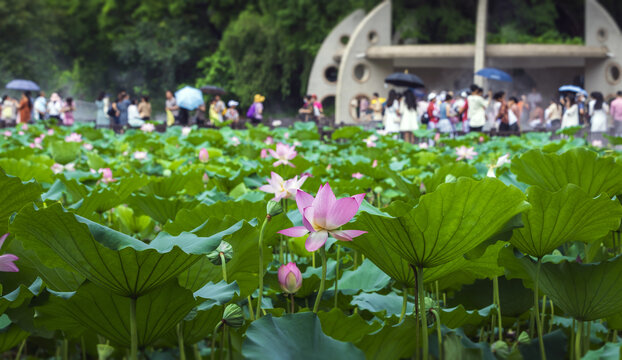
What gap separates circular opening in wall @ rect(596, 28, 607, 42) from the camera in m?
16.9

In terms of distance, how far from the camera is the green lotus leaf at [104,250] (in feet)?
2.56

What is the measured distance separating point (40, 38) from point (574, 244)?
74.2ft

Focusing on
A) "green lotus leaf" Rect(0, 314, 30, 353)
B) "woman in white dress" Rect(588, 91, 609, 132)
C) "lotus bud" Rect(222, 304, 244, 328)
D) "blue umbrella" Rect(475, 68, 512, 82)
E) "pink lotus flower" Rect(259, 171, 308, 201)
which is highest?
"blue umbrella" Rect(475, 68, 512, 82)

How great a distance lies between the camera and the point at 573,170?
1323mm

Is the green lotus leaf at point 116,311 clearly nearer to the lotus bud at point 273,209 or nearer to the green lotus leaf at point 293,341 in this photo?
the green lotus leaf at point 293,341

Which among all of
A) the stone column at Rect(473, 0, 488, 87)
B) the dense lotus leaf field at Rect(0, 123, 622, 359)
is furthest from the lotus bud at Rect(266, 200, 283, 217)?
the stone column at Rect(473, 0, 488, 87)

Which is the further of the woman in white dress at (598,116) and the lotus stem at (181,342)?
the woman in white dress at (598,116)

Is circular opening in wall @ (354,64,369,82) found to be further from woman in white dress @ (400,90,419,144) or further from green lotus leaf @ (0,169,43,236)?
green lotus leaf @ (0,169,43,236)

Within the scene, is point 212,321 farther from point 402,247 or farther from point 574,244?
point 574,244

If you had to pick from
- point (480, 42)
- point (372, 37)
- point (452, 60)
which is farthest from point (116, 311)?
point (452, 60)

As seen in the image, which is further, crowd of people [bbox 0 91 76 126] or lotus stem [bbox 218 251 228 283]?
crowd of people [bbox 0 91 76 126]

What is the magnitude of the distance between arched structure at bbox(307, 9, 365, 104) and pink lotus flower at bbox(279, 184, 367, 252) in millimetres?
17541

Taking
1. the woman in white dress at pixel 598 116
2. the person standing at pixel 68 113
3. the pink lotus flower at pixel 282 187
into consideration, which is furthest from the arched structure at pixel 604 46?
the pink lotus flower at pixel 282 187

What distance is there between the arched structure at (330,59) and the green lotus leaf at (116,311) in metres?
17.5
